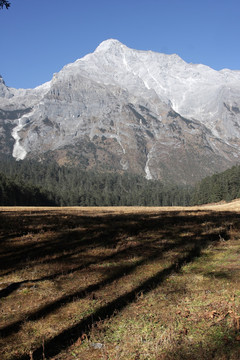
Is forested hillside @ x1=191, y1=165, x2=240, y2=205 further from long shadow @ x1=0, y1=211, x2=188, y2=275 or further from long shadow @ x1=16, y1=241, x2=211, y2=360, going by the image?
long shadow @ x1=16, y1=241, x2=211, y2=360

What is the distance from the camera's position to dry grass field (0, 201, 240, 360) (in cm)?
520

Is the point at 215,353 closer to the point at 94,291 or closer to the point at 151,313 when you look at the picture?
the point at 151,313

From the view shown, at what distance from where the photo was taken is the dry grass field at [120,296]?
5203mm

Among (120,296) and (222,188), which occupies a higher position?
(222,188)

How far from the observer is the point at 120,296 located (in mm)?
7418

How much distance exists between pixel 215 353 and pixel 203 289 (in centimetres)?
280

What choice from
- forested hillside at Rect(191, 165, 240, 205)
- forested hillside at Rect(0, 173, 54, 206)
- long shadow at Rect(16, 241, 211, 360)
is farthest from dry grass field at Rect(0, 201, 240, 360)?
forested hillside at Rect(191, 165, 240, 205)

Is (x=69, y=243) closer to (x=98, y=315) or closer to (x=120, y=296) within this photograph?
(x=120, y=296)

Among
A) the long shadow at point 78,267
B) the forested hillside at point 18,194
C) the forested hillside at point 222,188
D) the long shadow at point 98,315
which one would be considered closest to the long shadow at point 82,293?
the long shadow at point 78,267

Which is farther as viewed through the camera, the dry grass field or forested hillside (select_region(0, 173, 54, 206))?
forested hillside (select_region(0, 173, 54, 206))

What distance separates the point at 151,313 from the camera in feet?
20.7

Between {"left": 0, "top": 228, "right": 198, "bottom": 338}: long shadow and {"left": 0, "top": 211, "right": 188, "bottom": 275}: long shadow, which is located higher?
{"left": 0, "top": 211, "right": 188, "bottom": 275}: long shadow

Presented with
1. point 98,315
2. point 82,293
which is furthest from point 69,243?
point 98,315

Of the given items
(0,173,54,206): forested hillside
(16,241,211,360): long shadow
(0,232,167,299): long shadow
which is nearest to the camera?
(16,241,211,360): long shadow
